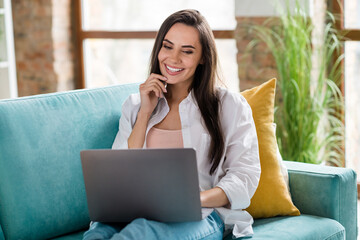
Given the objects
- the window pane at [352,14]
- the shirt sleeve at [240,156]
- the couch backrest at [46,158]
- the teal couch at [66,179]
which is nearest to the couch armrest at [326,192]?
the teal couch at [66,179]

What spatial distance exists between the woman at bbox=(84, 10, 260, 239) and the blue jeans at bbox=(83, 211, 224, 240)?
2cm

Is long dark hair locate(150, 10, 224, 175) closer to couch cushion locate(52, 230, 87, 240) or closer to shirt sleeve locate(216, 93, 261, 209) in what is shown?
shirt sleeve locate(216, 93, 261, 209)

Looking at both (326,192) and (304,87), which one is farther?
(304,87)

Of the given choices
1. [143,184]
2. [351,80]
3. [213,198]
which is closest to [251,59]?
[351,80]

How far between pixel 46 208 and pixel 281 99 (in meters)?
1.89

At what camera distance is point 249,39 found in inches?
142

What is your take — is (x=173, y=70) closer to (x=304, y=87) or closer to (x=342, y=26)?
(x=304, y=87)

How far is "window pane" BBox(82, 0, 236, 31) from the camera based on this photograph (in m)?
4.11

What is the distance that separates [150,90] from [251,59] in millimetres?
1611

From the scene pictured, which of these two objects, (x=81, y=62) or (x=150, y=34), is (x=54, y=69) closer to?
(x=81, y=62)

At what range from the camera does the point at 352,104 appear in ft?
11.7

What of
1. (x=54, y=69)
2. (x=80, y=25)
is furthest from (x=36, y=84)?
(x=80, y=25)

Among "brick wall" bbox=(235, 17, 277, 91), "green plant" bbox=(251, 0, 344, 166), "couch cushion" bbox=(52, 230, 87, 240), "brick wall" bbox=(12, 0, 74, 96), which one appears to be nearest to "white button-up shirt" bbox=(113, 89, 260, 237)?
"couch cushion" bbox=(52, 230, 87, 240)

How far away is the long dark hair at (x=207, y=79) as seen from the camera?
202 cm
